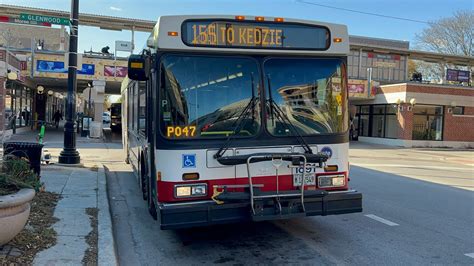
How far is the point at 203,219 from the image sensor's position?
16.6 feet

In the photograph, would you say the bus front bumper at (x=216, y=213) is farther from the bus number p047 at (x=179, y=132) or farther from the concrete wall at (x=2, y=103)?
the concrete wall at (x=2, y=103)

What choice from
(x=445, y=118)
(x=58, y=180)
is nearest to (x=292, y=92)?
(x=58, y=180)

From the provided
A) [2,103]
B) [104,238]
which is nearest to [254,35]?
[104,238]

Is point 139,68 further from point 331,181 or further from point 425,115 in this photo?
point 425,115

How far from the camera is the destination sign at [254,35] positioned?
17.5 feet

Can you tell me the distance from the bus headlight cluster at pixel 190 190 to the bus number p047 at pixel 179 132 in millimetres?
591

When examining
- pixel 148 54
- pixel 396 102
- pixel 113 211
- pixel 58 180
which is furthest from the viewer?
pixel 396 102

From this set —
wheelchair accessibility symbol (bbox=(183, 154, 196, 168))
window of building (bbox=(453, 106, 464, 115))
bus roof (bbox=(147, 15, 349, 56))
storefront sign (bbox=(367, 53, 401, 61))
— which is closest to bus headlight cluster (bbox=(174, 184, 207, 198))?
wheelchair accessibility symbol (bbox=(183, 154, 196, 168))

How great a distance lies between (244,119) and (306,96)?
0.91 meters

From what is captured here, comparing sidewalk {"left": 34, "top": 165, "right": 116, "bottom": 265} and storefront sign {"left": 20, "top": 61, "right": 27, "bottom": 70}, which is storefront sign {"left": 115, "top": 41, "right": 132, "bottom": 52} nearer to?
storefront sign {"left": 20, "top": 61, "right": 27, "bottom": 70}

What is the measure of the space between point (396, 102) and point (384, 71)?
2576 cm

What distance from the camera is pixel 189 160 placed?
5.22 meters

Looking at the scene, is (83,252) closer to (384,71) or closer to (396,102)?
(396,102)

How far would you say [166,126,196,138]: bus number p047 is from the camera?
5.23 m
